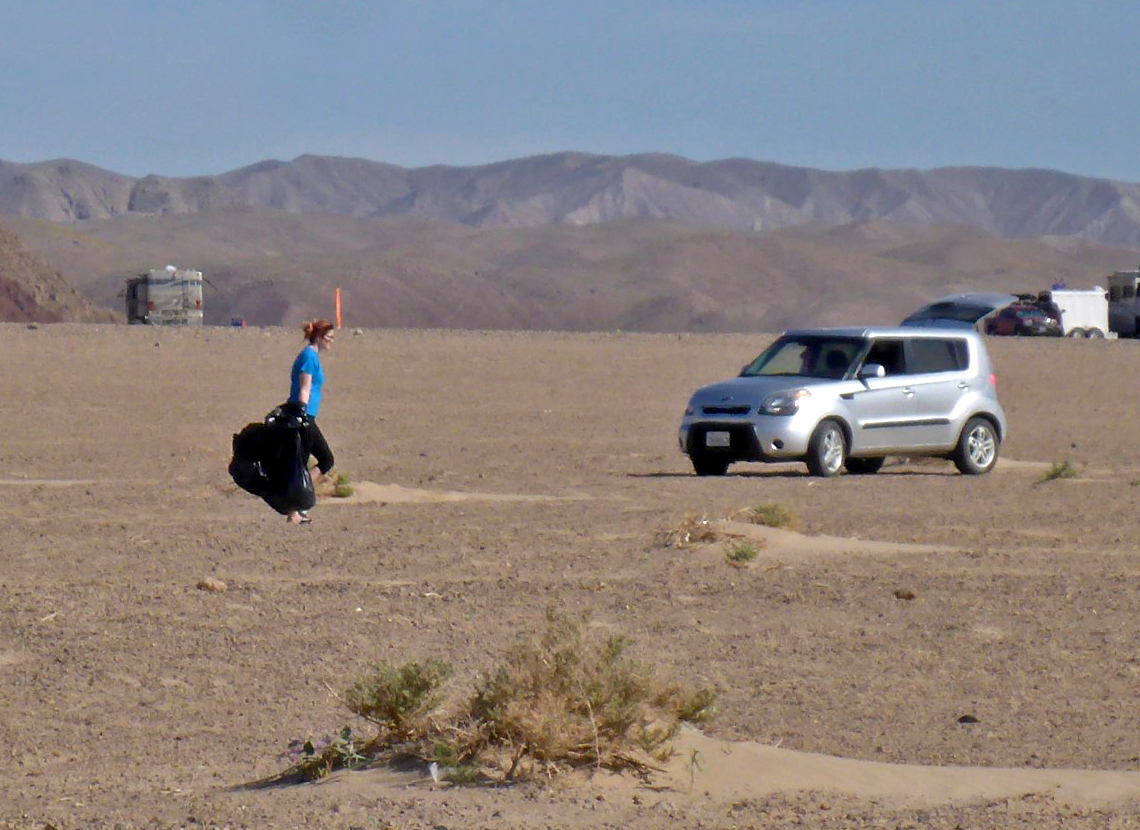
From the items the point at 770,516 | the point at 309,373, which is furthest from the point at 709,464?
the point at 309,373

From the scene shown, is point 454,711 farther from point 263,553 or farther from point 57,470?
point 57,470

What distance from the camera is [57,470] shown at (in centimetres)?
1961

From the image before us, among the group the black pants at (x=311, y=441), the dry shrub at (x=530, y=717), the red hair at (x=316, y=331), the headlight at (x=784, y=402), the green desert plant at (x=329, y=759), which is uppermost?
the red hair at (x=316, y=331)

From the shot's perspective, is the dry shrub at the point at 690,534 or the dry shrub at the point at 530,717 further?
the dry shrub at the point at 690,534

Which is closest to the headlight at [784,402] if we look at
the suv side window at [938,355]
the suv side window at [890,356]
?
the suv side window at [890,356]

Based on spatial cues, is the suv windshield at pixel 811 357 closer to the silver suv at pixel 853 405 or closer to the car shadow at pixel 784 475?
the silver suv at pixel 853 405

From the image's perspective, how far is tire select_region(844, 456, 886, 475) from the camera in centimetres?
2008

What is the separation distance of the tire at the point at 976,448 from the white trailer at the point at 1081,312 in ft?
109

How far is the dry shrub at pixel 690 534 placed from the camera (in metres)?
12.6

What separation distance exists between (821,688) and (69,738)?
11.2ft

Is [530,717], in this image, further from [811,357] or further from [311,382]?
[811,357]

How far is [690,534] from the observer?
1272cm

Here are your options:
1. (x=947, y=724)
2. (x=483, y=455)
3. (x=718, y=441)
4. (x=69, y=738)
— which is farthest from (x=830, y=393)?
(x=69, y=738)

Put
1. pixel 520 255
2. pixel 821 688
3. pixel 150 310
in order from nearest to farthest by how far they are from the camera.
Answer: pixel 821 688, pixel 150 310, pixel 520 255
